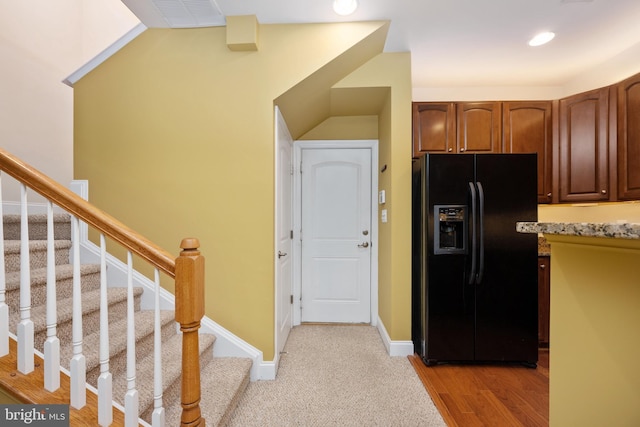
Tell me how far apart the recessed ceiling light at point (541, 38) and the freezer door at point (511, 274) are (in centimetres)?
94

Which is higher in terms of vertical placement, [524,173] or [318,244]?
[524,173]

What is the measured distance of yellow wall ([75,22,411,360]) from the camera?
6.70 ft

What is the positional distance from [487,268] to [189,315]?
2181 mm

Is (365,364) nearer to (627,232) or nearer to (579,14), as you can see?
(627,232)

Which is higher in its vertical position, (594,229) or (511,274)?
(594,229)

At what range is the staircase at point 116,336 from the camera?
1366 millimetres

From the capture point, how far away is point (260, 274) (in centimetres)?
204

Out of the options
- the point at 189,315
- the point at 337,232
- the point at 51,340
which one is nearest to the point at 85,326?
the point at 51,340

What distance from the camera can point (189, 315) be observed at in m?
1.10

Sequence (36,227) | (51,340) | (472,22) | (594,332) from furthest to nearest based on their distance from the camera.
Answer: (472,22) → (36,227) → (51,340) → (594,332)

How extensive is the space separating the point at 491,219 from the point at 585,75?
192cm

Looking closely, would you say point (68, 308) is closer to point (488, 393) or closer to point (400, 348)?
point (400, 348)

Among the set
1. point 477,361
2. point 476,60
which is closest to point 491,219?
point 477,361

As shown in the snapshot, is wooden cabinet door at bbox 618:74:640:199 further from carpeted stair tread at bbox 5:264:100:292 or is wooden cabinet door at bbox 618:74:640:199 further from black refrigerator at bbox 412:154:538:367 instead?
carpeted stair tread at bbox 5:264:100:292
